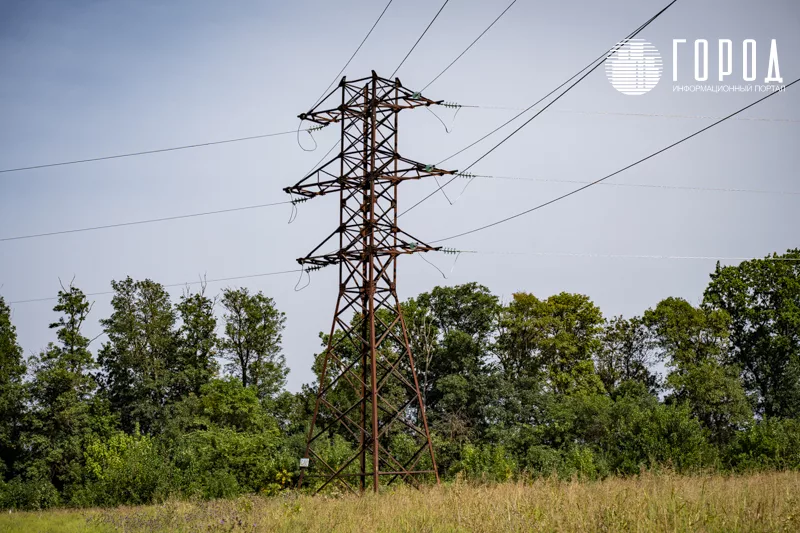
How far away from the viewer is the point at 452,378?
43.4 metres

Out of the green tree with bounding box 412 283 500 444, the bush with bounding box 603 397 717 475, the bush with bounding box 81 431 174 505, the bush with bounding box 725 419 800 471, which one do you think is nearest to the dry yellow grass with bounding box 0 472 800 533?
the bush with bounding box 603 397 717 475

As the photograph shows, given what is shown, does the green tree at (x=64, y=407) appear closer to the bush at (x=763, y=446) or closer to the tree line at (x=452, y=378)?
the tree line at (x=452, y=378)

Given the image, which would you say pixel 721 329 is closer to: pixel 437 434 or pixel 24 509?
pixel 437 434

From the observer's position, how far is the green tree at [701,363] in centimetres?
4172

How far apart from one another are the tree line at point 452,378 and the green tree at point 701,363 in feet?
0.31

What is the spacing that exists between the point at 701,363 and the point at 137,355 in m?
33.5

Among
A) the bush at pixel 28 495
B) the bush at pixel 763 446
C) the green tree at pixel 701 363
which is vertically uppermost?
the green tree at pixel 701 363

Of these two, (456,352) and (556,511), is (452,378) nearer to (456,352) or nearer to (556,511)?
(456,352)

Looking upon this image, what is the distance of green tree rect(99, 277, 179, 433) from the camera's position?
152 feet

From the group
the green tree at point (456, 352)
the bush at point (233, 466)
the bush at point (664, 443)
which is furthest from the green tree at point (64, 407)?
the bush at point (664, 443)

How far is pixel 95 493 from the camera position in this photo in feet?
103

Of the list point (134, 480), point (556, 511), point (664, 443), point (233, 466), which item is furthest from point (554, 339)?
point (556, 511)

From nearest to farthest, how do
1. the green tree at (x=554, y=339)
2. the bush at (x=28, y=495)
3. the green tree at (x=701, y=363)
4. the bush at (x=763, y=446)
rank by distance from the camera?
the bush at (x=763, y=446) < the bush at (x=28, y=495) < the green tree at (x=701, y=363) < the green tree at (x=554, y=339)

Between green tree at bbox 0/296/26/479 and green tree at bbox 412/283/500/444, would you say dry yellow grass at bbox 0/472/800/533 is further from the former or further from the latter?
green tree at bbox 0/296/26/479
